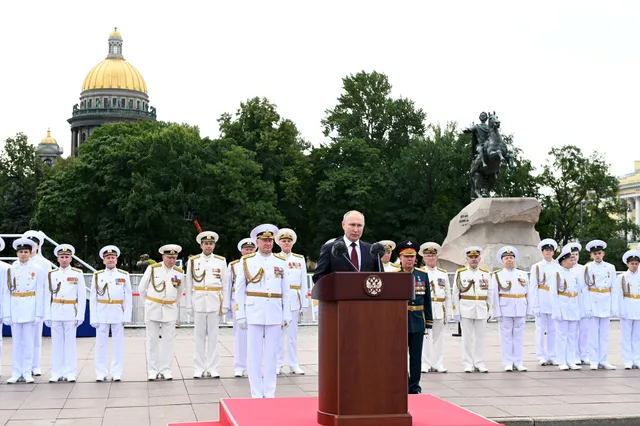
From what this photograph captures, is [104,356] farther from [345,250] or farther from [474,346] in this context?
[345,250]

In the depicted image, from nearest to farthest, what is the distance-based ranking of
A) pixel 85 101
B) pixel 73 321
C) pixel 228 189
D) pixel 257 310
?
pixel 257 310 → pixel 73 321 → pixel 228 189 → pixel 85 101

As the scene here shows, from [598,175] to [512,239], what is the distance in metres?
37.1

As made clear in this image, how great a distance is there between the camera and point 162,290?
38.3 ft

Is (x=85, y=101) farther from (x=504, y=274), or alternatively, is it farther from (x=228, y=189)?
(x=504, y=274)

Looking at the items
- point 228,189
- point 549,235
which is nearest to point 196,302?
point 228,189

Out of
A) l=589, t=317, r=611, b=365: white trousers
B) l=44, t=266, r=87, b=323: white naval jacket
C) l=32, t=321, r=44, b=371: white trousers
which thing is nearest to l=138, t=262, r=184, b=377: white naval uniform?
l=44, t=266, r=87, b=323: white naval jacket

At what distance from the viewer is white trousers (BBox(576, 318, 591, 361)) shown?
13383 millimetres

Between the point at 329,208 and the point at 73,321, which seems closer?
the point at 73,321

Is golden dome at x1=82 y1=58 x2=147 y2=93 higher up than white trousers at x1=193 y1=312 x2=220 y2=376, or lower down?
higher up

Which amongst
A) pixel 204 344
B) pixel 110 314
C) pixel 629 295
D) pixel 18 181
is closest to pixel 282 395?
pixel 204 344

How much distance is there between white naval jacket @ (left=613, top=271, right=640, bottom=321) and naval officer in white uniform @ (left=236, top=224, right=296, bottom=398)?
20.8 ft

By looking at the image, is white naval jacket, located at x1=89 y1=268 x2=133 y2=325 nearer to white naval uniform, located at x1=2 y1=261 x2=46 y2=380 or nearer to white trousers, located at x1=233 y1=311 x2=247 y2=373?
white naval uniform, located at x1=2 y1=261 x2=46 y2=380

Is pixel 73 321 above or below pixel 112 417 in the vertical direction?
above

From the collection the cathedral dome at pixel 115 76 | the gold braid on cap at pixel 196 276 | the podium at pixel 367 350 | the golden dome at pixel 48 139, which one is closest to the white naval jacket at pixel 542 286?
the gold braid on cap at pixel 196 276
